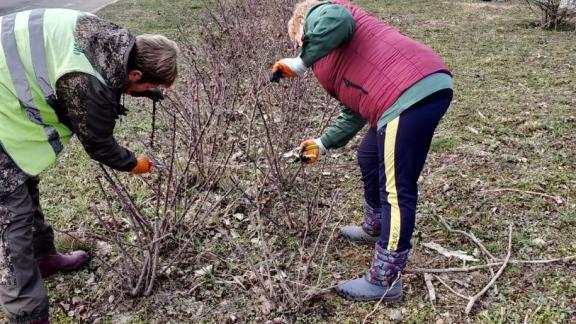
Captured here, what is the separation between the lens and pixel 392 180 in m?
2.02

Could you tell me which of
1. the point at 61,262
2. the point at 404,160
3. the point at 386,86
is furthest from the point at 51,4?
the point at 404,160

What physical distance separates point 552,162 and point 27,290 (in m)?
3.14

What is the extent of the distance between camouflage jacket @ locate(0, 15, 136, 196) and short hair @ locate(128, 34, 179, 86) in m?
0.04

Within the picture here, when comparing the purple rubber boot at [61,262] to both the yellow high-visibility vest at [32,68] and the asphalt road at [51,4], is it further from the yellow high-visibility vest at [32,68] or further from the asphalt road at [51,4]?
the asphalt road at [51,4]

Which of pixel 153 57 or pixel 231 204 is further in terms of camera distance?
pixel 231 204

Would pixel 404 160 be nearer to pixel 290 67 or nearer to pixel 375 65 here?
pixel 375 65

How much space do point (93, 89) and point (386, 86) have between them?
1.05m

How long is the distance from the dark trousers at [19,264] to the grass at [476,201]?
0.34 m

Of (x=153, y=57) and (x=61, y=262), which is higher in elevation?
(x=153, y=57)

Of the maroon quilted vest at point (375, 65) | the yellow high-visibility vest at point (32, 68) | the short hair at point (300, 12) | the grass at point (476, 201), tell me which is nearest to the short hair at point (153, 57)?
the yellow high-visibility vest at point (32, 68)

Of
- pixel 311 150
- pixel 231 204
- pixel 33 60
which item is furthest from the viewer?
pixel 231 204

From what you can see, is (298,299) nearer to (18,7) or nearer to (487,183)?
(487,183)

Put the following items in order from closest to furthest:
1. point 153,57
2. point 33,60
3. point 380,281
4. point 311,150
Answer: point 33,60 < point 153,57 < point 380,281 < point 311,150

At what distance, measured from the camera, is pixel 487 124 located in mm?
4004
